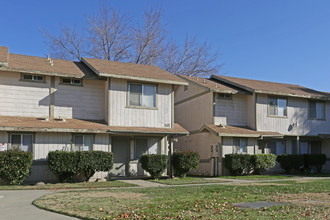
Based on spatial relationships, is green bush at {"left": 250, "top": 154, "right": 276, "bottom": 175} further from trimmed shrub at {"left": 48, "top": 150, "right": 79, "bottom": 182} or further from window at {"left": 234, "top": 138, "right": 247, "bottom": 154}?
trimmed shrub at {"left": 48, "top": 150, "right": 79, "bottom": 182}

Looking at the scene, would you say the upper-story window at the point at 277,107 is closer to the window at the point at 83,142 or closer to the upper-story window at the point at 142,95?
the upper-story window at the point at 142,95

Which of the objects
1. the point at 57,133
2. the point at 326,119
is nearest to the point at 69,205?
the point at 57,133

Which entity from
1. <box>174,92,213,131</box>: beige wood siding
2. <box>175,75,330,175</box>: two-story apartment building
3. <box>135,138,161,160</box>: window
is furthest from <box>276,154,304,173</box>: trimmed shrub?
<box>135,138,161,160</box>: window

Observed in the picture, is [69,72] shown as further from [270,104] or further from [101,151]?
[270,104]

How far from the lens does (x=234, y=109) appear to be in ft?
80.6

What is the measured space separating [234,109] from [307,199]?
14.5m

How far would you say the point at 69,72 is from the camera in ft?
61.4

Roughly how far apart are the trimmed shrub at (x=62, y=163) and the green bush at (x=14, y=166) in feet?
3.56

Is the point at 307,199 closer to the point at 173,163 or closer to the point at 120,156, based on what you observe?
the point at 173,163

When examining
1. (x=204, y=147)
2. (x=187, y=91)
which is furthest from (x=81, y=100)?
(x=187, y=91)

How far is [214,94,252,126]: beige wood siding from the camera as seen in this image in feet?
78.6

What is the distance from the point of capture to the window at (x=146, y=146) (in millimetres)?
20172

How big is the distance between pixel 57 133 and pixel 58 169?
1.97m

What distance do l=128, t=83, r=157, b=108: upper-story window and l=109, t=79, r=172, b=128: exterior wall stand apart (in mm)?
253
